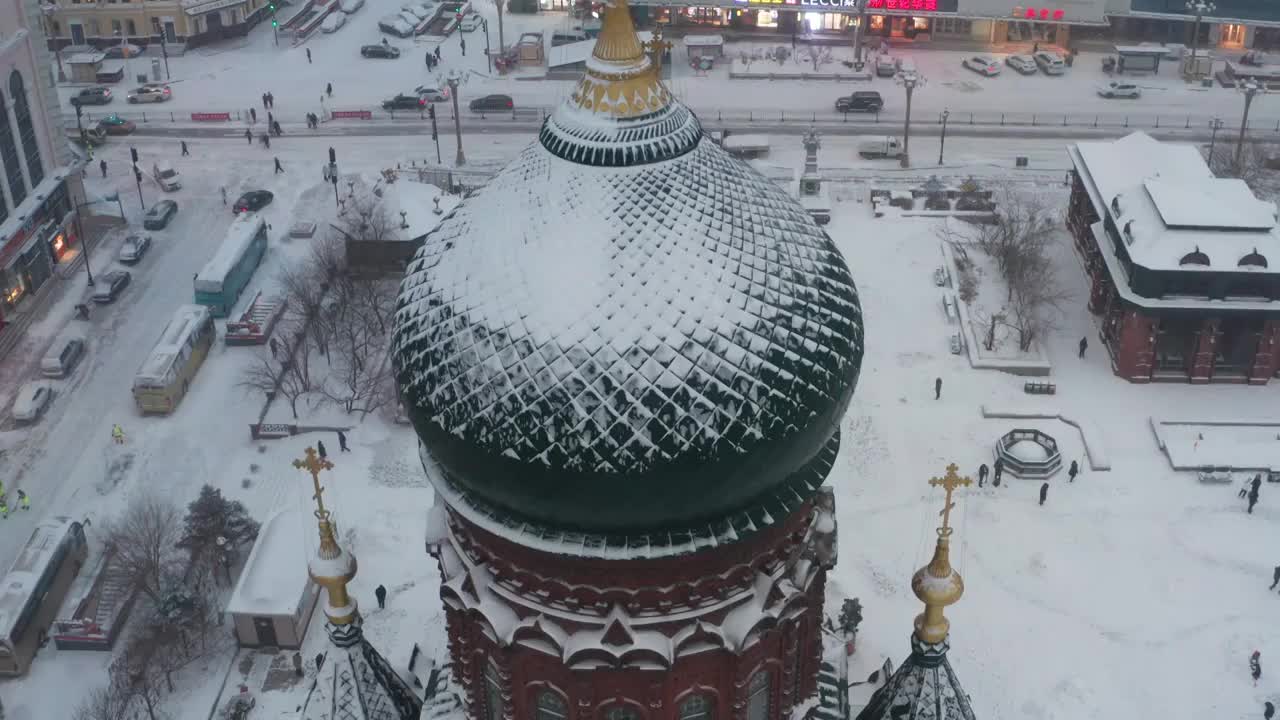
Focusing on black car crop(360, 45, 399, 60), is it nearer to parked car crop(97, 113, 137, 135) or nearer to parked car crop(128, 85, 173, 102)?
parked car crop(128, 85, 173, 102)

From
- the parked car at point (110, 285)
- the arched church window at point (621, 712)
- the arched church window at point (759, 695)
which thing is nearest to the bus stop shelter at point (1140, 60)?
the parked car at point (110, 285)

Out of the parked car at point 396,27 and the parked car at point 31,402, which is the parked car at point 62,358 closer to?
the parked car at point 31,402

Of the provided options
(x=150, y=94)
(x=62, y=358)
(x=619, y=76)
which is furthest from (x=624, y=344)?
(x=150, y=94)

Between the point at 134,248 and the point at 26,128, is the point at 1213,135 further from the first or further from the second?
the point at 26,128

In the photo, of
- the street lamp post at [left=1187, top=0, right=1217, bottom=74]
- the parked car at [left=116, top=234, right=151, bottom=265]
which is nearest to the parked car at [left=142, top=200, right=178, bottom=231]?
the parked car at [left=116, top=234, right=151, bottom=265]

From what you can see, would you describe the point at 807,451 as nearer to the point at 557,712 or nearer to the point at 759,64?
the point at 557,712

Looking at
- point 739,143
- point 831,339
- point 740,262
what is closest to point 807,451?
point 831,339
